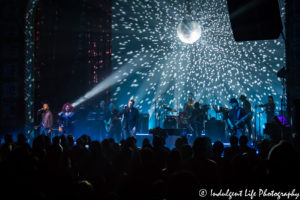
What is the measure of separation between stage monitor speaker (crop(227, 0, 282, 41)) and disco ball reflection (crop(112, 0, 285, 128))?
8.38 metres

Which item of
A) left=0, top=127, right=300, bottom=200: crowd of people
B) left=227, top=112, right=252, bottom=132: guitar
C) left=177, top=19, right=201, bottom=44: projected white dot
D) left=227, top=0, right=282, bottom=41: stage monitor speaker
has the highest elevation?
left=177, top=19, right=201, bottom=44: projected white dot

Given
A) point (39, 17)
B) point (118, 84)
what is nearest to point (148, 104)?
point (118, 84)

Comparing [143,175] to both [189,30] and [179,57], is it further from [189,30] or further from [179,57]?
[179,57]

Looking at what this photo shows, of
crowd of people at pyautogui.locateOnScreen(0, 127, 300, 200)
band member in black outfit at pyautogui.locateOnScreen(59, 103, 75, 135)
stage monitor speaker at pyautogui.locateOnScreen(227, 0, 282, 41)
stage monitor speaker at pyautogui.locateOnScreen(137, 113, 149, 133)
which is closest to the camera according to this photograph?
crowd of people at pyautogui.locateOnScreen(0, 127, 300, 200)

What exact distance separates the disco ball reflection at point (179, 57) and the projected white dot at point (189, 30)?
5 centimetres

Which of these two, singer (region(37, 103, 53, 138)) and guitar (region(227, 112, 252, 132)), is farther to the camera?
singer (region(37, 103, 53, 138))

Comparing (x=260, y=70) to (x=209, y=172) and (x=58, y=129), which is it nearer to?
(x=58, y=129)

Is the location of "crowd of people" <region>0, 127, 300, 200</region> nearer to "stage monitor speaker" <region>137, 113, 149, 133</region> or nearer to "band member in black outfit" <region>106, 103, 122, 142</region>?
"band member in black outfit" <region>106, 103, 122, 142</region>

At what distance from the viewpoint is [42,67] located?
480 inches

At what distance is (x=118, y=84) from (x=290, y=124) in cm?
944

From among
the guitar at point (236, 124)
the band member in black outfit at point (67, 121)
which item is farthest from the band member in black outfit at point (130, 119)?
the guitar at point (236, 124)

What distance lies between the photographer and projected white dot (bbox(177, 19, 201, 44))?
13539 millimetres

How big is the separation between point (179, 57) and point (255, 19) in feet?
33.9

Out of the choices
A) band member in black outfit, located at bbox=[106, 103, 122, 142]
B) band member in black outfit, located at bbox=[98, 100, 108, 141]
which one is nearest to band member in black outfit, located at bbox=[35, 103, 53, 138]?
band member in black outfit, located at bbox=[98, 100, 108, 141]
